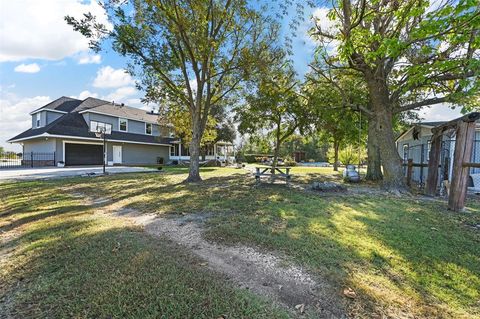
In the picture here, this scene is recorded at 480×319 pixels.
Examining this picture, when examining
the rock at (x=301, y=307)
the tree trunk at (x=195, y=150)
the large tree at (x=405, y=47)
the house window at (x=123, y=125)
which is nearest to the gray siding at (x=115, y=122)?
the house window at (x=123, y=125)

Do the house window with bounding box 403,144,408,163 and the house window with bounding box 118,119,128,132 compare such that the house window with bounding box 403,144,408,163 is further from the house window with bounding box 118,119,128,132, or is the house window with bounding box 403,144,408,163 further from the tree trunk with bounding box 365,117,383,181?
the house window with bounding box 118,119,128,132

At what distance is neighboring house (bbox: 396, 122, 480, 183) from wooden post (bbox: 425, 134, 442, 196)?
0.42 meters

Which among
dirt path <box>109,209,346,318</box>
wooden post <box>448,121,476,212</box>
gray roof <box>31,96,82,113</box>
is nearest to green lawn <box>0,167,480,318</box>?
dirt path <box>109,209,346,318</box>

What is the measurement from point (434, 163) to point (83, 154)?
86.7 ft

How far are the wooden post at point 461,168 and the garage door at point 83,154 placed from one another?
2623 cm

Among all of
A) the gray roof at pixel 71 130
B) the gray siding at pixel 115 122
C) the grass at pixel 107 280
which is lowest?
the grass at pixel 107 280

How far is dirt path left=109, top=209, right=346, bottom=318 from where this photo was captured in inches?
87.8

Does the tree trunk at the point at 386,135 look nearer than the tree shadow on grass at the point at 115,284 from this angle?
No

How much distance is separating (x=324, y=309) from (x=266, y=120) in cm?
1409

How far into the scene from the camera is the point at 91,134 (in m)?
22.1

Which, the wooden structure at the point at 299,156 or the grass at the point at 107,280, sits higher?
the wooden structure at the point at 299,156

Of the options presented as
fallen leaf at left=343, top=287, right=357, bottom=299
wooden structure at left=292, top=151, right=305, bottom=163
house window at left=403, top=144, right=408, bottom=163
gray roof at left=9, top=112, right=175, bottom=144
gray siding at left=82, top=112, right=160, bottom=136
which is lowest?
fallen leaf at left=343, top=287, right=357, bottom=299

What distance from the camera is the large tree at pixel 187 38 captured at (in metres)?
9.50

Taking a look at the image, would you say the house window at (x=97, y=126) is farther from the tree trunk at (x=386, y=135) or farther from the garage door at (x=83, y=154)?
the tree trunk at (x=386, y=135)
